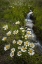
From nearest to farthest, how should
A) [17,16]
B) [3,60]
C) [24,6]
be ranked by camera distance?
[3,60] < [17,16] < [24,6]

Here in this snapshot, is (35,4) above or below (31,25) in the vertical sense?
below

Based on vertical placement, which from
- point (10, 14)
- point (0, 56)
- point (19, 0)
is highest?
point (0, 56)

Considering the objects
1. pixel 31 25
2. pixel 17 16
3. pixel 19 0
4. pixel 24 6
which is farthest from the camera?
pixel 19 0

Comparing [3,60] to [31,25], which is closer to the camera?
[3,60]

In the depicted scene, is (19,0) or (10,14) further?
(19,0)

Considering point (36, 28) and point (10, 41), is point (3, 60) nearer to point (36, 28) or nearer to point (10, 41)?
point (10, 41)

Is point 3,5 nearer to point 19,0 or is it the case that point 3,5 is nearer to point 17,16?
point 19,0

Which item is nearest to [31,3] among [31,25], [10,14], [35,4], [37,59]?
[35,4]

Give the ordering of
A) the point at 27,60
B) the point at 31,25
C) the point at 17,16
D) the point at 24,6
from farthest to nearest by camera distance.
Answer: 1. the point at 24,6
2. the point at 17,16
3. the point at 31,25
4. the point at 27,60

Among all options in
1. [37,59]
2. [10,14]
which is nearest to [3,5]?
[10,14]
